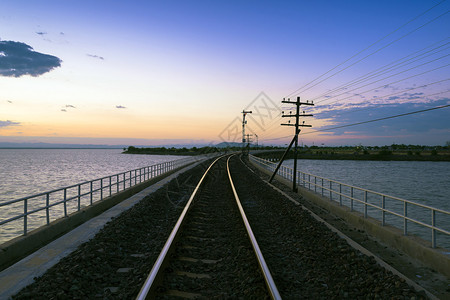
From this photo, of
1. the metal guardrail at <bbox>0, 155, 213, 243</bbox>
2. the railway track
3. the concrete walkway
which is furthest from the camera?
the metal guardrail at <bbox>0, 155, 213, 243</bbox>

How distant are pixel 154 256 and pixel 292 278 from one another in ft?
9.86

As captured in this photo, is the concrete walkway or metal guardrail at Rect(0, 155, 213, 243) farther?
metal guardrail at Rect(0, 155, 213, 243)

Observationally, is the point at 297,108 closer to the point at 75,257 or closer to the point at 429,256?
the point at 429,256

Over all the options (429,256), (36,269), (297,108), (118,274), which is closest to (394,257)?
(429,256)

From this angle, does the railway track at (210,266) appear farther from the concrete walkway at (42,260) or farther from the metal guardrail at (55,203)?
the metal guardrail at (55,203)

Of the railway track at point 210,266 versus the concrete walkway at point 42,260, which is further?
the concrete walkway at point 42,260

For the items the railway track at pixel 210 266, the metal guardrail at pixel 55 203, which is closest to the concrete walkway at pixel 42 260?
the metal guardrail at pixel 55 203

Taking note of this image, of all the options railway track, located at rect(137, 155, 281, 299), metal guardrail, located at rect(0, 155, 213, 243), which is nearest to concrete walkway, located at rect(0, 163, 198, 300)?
metal guardrail, located at rect(0, 155, 213, 243)

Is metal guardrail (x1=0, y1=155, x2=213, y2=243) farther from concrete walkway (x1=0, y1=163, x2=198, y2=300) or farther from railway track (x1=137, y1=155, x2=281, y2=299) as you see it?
railway track (x1=137, y1=155, x2=281, y2=299)

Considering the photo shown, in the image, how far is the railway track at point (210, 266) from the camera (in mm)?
5000

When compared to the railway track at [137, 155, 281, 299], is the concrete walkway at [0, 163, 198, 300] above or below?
below

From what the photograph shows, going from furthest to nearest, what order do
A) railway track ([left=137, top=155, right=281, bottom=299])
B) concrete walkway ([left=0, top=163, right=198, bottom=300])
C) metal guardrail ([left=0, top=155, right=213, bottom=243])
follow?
metal guardrail ([left=0, top=155, right=213, bottom=243]) → concrete walkway ([left=0, top=163, right=198, bottom=300]) → railway track ([left=137, top=155, right=281, bottom=299])

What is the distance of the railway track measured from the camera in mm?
5000

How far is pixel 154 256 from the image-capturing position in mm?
6680
